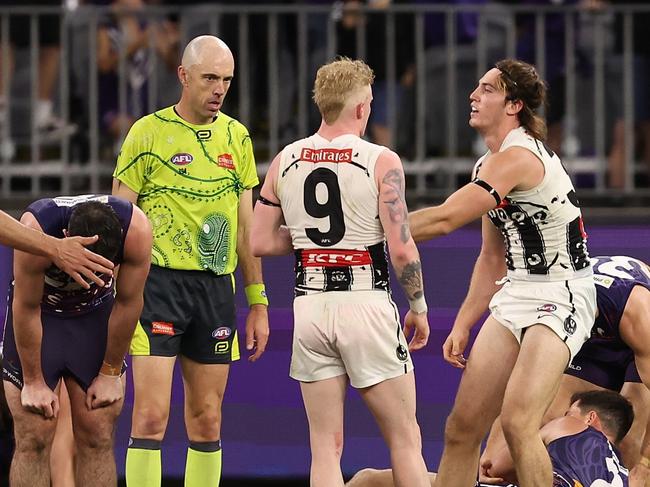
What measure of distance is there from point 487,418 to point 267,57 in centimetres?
356

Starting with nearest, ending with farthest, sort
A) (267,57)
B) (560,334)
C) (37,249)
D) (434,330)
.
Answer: (37,249)
(560,334)
(434,330)
(267,57)

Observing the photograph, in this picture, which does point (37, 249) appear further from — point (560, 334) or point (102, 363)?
point (560, 334)

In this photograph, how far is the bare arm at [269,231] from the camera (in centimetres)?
647

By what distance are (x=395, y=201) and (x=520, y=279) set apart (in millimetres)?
905

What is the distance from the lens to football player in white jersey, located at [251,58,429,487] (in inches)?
245

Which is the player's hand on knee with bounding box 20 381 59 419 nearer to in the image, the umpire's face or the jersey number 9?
the jersey number 9

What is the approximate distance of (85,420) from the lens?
6660mm

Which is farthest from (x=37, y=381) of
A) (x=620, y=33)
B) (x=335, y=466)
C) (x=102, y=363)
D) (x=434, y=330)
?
(x=620, y=33)

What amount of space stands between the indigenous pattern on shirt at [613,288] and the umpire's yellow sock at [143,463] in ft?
7.30

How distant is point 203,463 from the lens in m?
7.18

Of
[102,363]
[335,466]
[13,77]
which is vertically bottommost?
[335,466]

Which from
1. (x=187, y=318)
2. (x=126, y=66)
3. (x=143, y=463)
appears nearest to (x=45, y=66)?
(x=126, y=66)

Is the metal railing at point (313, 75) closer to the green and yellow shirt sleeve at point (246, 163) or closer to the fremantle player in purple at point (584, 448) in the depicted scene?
the green and yellow shirt sleeve at point (246, 163)

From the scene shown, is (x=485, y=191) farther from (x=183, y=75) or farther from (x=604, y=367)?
(x=183, y=75)
